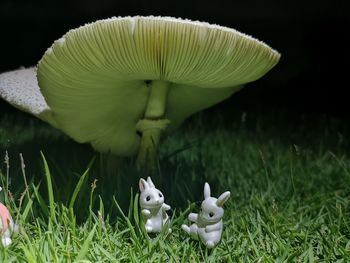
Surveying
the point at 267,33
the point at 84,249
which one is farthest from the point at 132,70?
the point at 267,33

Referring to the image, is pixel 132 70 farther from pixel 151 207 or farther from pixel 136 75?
pixel 151 207

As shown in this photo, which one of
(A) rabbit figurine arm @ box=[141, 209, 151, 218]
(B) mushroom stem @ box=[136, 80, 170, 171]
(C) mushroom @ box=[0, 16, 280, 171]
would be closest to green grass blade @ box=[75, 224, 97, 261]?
(A) rabbit figurine arm @ box=[141, 209, 151, 218]

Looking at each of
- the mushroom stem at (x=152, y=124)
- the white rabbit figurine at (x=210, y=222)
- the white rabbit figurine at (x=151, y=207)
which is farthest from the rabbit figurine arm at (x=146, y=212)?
the mushroom stem at (x=152, y=124)

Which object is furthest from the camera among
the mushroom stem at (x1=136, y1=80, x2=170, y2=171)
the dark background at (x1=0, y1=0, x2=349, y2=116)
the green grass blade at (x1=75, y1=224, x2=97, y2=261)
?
the dark background at (x1=0, y1=0, x2=349, y2=116)

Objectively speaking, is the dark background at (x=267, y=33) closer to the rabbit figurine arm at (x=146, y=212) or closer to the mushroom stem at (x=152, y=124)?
the mushroom stem at (x=152, y=124)

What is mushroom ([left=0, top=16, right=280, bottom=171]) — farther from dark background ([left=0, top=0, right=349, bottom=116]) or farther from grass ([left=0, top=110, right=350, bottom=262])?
dark background ([left=0, top=0, right=349, bottom=116])

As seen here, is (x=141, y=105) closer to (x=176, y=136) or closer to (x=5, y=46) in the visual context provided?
(x=176, y=136)
